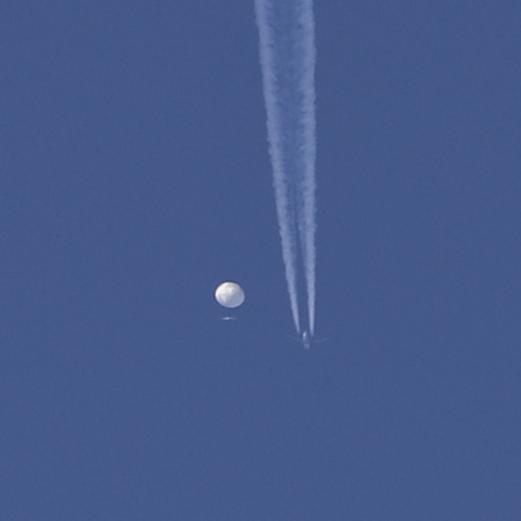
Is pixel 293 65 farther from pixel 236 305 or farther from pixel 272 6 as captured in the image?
pixel 236 305

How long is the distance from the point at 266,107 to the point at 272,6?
362 centimetres

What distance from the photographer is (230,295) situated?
2724 inches

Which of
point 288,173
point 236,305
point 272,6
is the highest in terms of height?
point 272,6

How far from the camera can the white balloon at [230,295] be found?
6925 cm

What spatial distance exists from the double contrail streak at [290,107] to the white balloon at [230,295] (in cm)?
403

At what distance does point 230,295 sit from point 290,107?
909 cm

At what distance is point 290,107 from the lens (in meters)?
62.2

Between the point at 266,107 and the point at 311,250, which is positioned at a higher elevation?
the point at 266,107

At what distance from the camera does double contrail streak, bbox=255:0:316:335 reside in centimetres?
6084

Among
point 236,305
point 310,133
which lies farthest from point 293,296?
point 310,133

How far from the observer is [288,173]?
63.6m

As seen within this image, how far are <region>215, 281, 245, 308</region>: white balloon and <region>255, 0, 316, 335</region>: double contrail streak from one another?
4.03 meters

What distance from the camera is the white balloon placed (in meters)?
69.2

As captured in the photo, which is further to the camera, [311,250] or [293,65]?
[311,250]
